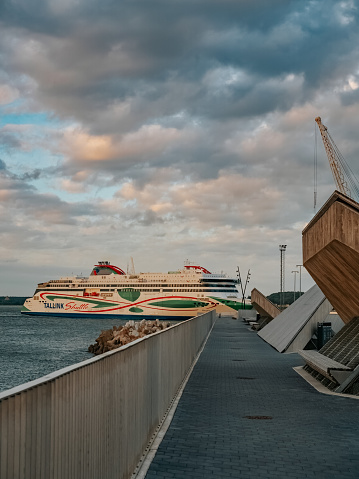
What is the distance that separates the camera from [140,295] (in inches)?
4889

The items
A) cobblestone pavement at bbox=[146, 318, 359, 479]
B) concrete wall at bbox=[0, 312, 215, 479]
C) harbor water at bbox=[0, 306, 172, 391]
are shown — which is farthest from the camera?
harbor water at bbox=[0, 306, 172, 391]

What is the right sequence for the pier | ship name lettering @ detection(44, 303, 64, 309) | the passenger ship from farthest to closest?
ship name lettering @ detection(44, 303, 64, 309) → the passenger ship → the pier

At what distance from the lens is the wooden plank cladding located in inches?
494

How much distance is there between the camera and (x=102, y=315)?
5094 inches

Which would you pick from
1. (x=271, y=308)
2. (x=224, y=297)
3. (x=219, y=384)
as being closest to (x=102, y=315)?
(x=224, y=297)

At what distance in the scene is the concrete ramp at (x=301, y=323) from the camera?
78.6ft

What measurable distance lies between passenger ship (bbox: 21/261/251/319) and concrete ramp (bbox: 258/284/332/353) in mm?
85643

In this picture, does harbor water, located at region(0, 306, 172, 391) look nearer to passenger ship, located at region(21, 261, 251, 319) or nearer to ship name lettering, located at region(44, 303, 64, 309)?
passenger ship, located at region(21, 261, 251, 319)

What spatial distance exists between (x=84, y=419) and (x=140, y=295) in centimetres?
11985

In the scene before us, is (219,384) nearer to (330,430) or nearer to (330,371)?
(330,371)

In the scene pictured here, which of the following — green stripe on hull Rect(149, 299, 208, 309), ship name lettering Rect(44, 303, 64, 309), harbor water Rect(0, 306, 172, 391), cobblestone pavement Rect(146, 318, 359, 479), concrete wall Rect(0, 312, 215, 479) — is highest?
concrete wall Rect(0, 312, 215, 479)

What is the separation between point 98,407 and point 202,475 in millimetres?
2039

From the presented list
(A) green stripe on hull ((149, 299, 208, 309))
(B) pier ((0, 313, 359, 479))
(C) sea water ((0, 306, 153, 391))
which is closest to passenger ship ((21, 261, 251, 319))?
(A) green stripe on hull ((149, 299, 208, 309))

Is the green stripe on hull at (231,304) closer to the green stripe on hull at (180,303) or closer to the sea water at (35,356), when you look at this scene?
the green stripe on hull at (180,303)
